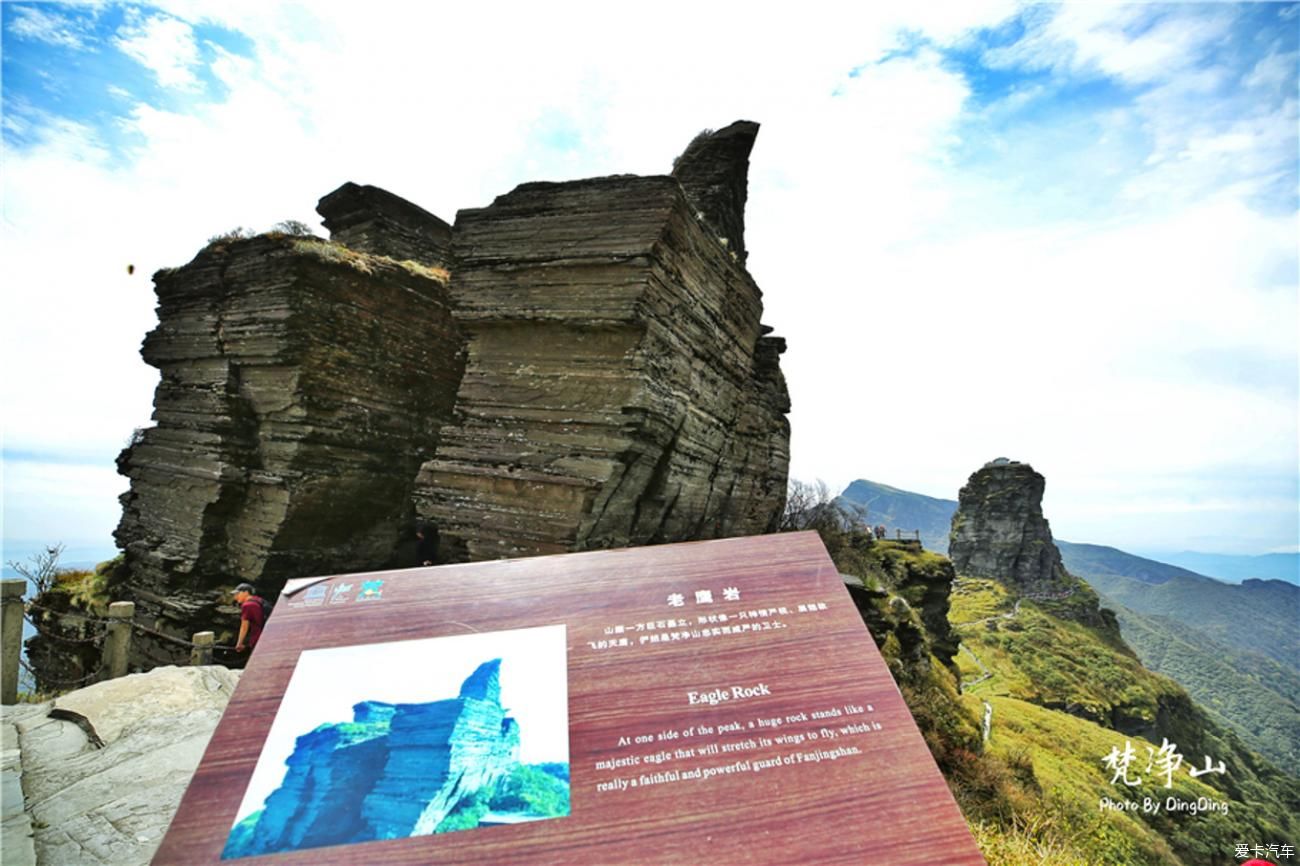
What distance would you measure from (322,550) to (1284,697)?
121352 millimetres

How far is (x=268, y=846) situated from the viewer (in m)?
1.98

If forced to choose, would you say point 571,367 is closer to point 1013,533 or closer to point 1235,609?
point 1013,533

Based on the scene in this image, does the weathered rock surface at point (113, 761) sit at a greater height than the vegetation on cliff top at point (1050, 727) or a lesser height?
greater

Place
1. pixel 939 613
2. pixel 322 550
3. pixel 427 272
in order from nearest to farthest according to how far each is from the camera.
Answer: pixel 322 550
pixel 427 272
pixel 939 613

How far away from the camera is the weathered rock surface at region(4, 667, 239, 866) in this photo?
2820 millimetres

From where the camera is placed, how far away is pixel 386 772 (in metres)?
2.11

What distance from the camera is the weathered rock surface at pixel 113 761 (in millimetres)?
2820

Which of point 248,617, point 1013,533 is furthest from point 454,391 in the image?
point 1013,533

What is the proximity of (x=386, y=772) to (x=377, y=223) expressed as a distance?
43.0 feet

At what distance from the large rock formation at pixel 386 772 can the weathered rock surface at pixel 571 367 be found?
4054 mm

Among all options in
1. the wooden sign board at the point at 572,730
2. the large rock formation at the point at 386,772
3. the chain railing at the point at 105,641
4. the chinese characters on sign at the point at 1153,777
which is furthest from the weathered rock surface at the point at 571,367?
the chinese characters on sign at the point at 1153,777

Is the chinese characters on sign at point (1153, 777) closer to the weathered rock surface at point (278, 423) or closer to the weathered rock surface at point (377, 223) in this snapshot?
the weathered rock surface at point (278, 423)

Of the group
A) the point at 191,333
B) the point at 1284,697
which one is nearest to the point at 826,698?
the point at 191,333

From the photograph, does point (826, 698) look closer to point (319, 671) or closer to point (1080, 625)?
point (319, 671)
